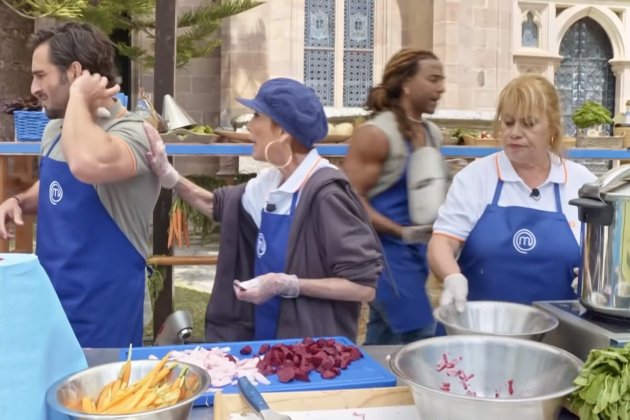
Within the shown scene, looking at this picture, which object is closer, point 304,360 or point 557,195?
point 304,360

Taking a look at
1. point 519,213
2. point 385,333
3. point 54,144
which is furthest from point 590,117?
point 54,144

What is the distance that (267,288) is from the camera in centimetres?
194

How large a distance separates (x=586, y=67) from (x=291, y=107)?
41.1 ft

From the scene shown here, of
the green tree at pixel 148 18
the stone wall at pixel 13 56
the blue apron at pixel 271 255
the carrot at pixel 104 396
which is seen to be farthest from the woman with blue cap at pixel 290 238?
the stone wall at pixel 13 56

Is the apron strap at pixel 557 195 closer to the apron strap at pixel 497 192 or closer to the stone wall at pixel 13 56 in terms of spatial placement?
the apron strap at pixel 497 192

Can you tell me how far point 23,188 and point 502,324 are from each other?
12.7 feet

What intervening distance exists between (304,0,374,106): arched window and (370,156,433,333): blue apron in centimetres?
824

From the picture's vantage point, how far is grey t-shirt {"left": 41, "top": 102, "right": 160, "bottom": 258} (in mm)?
2248

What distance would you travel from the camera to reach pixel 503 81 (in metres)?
11.4

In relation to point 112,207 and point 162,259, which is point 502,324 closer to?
point 112,207

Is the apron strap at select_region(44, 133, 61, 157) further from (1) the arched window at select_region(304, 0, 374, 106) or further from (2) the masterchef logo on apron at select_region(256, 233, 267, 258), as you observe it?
(1) the arched window at select_region(304, 0, 374, 106)

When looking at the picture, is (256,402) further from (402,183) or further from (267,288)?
(402,183)

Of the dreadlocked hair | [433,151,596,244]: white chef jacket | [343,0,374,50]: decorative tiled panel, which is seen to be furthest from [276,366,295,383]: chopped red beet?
[343,0,374,50]: decorative tiled panel

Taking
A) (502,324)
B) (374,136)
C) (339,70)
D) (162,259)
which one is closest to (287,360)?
(502,324)
